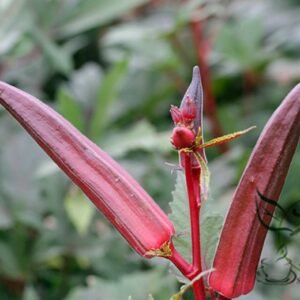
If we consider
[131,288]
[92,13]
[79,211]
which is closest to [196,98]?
[131,288]

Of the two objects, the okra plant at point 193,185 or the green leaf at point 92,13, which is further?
the green leaf at point 92,13

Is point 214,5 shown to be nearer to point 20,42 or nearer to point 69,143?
point 20,42

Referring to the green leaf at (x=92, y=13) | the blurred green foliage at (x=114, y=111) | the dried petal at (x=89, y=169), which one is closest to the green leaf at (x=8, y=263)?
the blurred green foliage at (x=114, y=111)

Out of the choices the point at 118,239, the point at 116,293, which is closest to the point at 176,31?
the point at 118,239

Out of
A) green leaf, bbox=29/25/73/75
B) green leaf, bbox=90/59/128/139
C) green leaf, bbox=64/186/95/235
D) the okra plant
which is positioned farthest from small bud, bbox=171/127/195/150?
green leaf, bbox=29/25/73/75

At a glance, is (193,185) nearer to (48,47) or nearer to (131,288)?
(131,288)

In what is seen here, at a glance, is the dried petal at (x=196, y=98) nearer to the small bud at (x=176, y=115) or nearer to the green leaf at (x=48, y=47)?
the small bud at (x=176, y=115)
